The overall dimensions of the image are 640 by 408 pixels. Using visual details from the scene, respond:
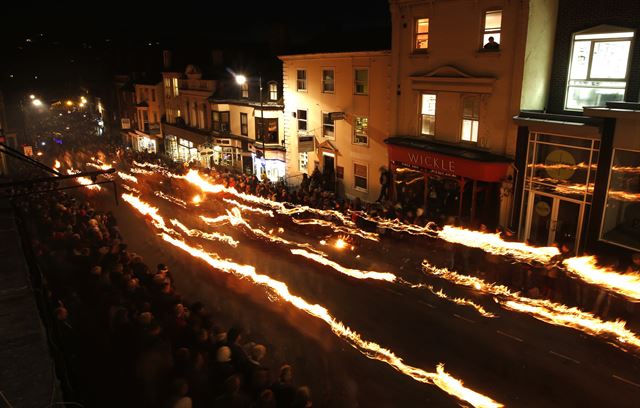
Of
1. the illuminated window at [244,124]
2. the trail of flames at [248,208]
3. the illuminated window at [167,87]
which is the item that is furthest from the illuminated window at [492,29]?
the illuminated window at [167,87]

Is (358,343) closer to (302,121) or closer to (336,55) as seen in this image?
(336,55)

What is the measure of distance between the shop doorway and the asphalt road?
12.9ft

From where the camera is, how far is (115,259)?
517 inches

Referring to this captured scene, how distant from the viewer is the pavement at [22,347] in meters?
4.25

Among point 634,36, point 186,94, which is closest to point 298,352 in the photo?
point 634,36

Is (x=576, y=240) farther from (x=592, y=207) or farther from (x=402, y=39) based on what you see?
(x=402, y=39)

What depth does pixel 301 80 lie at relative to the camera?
29344mm

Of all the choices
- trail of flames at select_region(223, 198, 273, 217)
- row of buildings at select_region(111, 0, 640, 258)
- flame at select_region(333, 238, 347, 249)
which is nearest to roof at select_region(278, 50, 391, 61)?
row of buildings at select_region(111, 0, 640, 258)

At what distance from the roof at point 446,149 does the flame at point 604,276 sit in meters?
4.64

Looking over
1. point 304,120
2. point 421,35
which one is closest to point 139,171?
point 304,120

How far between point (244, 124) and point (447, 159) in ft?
62.9

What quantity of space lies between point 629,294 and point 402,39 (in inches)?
567

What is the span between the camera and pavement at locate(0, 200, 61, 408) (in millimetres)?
4246

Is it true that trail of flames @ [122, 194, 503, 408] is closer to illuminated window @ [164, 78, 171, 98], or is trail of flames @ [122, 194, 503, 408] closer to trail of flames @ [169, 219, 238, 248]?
trail of flames @ [169, 219, 238, 248]
